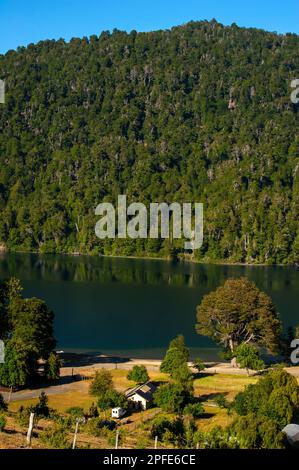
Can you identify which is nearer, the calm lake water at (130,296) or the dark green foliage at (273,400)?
the dark green foliage at (273,400)

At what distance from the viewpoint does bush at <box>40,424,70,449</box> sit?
28.7 meters

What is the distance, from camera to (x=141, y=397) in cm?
4669

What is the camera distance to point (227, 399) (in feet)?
159

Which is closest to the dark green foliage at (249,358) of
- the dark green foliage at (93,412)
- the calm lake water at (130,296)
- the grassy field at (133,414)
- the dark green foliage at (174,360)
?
the grassy field at (133,414)

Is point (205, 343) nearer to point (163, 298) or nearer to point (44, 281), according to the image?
point (163, 298)

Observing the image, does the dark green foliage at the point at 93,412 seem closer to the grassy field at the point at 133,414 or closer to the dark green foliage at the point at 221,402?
the grassy field at the point at 133,414

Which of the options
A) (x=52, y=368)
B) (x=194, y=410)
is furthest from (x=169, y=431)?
(x=52, y=368)

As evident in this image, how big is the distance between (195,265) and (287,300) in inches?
2900

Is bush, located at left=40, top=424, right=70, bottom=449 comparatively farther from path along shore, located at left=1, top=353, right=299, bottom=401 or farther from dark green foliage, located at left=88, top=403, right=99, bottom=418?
path along shore, located at left=1, top=353, right=299, bottom=401

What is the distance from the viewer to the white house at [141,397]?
153 ft

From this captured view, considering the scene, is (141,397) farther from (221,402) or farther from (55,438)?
(55,438)

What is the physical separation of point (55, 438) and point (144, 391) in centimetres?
1916

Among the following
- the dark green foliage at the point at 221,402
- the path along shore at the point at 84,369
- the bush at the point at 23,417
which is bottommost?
the path along shore at the point at 84,369
